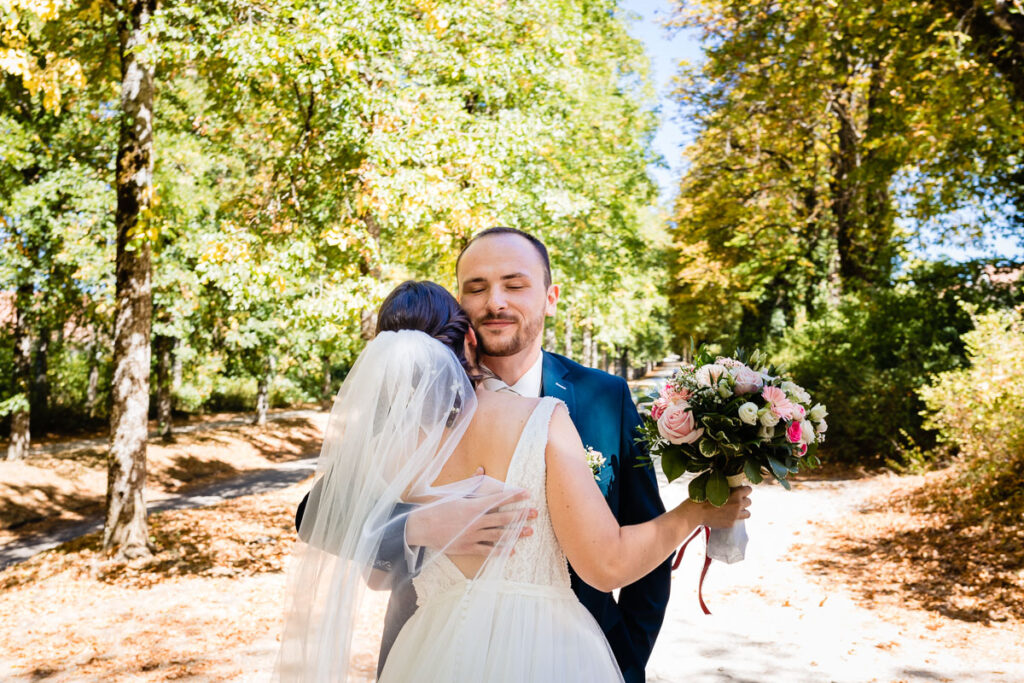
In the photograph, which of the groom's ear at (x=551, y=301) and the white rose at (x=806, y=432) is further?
the groom's ear at (x=551, y=301)

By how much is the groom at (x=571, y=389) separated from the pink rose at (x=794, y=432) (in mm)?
600

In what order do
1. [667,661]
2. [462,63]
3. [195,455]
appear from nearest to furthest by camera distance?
[667,661] < [462,63] < [195,455]

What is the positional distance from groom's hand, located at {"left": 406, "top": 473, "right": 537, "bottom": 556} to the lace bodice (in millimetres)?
30

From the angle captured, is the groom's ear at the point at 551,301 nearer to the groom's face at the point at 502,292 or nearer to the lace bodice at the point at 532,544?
the groom's face at the point at 502,292

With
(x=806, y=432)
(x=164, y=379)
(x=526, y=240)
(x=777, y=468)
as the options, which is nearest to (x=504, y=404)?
(x=526, y=240)

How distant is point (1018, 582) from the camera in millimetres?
7594

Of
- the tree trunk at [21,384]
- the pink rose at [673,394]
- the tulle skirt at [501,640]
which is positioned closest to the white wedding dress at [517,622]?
the tulle skirt at [501,640]

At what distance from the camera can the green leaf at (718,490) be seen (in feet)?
7.17

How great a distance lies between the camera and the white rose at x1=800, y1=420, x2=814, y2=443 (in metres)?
2.36

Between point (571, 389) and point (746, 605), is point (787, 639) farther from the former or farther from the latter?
point (571, 389)

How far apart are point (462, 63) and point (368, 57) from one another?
1250 millimetres

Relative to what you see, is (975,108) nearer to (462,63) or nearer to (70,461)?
(462,63)

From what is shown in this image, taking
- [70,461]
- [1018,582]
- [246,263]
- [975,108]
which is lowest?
[70,461]

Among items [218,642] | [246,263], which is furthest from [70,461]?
[218,642]
